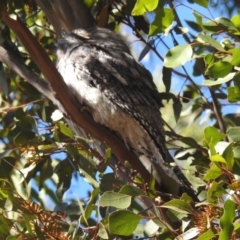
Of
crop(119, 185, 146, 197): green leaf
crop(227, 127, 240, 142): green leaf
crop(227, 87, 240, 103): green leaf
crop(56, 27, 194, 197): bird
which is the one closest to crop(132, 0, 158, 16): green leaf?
crop(227, 87, 240, 103): green leaf

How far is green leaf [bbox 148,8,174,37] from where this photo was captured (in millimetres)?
2391

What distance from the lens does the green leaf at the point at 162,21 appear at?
2.39 meters

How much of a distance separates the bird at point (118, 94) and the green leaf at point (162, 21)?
0.73m

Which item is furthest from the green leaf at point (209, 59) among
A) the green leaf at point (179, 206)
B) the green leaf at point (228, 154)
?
the green leaf at point (179, 206)

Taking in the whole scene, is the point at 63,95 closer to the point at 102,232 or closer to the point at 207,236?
the point at 102,232

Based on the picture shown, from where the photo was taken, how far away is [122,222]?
2090 mm

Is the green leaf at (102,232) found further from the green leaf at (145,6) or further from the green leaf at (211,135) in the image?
the green leaf at (145,6)

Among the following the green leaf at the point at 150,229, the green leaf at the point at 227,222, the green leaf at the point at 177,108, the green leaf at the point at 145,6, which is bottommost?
the green leaf at the point at 150,229

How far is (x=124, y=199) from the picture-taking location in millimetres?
2143

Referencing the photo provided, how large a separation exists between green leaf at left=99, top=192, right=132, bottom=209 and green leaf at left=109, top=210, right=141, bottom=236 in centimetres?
5

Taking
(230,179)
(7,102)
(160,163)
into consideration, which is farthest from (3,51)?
(230,179)

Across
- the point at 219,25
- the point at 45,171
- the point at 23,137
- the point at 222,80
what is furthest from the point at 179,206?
the point at 45,171

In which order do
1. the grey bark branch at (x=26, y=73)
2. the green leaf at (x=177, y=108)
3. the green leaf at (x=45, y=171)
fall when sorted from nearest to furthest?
the grey bark branch at (x=26, y=73) → the green leaf at (x=45, y=171) → the green leaf at (x=177, y=108)

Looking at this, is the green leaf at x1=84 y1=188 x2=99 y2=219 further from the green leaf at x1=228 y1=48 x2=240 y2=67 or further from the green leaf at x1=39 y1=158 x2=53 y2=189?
the green leaf at x1=39 y1=158 x2=53 y2=189
